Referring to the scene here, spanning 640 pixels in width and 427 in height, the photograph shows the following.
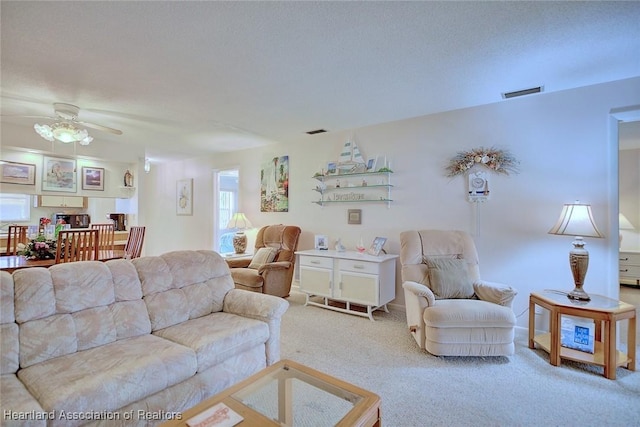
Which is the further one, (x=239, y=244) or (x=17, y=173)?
(x=239, y=244)

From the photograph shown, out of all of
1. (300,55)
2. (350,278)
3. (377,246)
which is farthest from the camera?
(377,246)

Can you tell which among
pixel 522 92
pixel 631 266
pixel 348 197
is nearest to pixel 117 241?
pixel 348 197

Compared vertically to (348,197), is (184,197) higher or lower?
higher

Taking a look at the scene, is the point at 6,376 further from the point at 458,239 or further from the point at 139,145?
the point at 139,145

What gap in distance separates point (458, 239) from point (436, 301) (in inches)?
31.7

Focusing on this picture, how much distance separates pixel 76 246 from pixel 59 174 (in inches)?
70.6

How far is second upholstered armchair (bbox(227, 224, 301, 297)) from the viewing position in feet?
12.8

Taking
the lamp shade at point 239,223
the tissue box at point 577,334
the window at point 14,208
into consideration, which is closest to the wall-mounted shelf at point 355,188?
the lamp shade at point 239,223

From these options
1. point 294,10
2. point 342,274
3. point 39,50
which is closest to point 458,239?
point 342,274

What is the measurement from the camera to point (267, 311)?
86.7 inches

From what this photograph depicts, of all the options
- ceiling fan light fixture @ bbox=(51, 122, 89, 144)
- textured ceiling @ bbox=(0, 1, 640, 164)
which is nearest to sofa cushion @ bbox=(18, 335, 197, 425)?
textured ceiling @ bbox=(0, 1, 640, 164)

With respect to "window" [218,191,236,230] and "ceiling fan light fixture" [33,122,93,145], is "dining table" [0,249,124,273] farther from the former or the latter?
"window" [218,191,236,230]

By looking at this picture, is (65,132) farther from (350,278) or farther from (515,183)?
(515,183)

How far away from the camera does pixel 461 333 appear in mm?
2428
